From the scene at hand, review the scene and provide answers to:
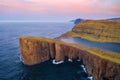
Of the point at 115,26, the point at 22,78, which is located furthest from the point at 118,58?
the point at 115,26

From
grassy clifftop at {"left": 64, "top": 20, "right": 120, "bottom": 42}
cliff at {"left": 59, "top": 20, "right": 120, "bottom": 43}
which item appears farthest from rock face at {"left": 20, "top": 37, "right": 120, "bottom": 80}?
grassy clifftop at {"left": 64, "top": 20, "right": 120, "bottom": 42}

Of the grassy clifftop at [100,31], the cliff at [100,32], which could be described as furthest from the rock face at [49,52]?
the grassy clifftop at [100,31]

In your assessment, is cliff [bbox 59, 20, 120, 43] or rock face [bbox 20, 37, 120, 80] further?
cliff [bbox 59, 20, 120, 43]

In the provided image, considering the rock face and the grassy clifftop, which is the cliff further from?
the rock face

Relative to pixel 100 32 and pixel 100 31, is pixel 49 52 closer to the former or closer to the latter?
pixel 100 32

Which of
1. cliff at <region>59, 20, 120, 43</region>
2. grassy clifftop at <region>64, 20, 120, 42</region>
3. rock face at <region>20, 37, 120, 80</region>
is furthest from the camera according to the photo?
grassy clifftop at <region>64, 20, 120, 42</region>

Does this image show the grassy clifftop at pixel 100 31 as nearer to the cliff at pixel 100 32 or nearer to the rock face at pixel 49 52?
the cliff at pixel 100 32

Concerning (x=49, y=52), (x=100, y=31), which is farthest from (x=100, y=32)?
(x=49, y=52)

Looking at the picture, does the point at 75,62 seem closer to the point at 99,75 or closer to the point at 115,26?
the point at 99,75
